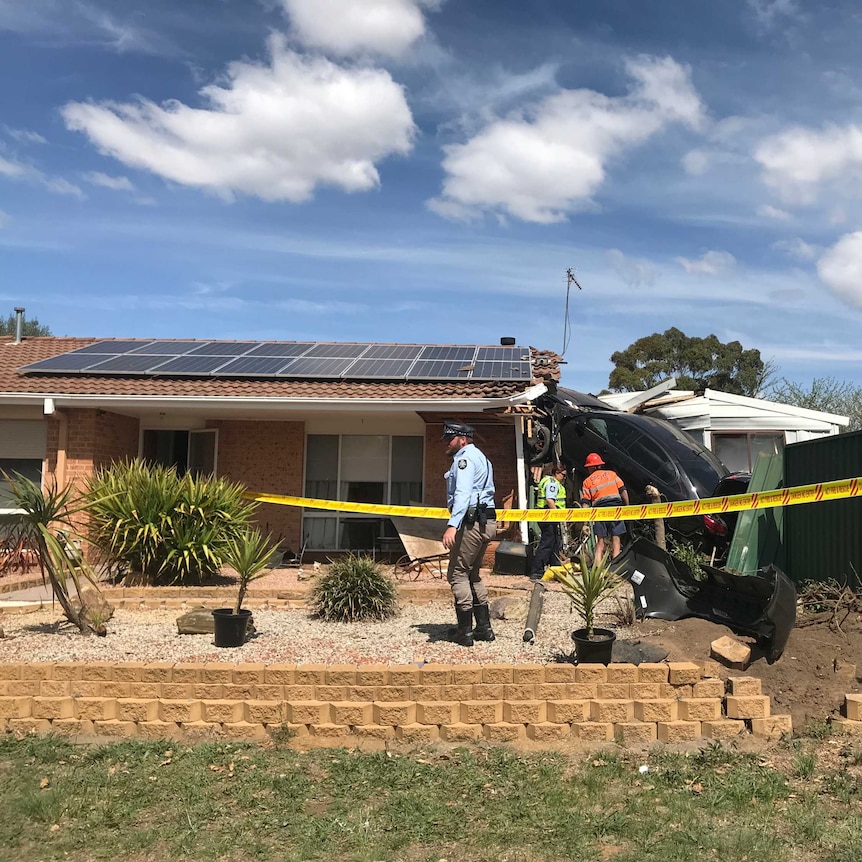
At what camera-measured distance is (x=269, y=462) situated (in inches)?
486

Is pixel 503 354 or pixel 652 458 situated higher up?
pixel 503 354

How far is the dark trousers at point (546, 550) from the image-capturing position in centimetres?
923

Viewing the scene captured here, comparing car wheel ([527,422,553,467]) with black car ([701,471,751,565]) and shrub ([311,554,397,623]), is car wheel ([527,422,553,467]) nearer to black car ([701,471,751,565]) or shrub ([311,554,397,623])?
black car ([701,471,751,565])

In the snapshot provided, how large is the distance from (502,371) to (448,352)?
6.54 ft

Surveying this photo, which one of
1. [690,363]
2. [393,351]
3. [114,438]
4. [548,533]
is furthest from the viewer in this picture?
[690,363]

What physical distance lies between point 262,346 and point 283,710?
10285 millimetres

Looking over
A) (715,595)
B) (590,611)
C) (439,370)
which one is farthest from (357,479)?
(590,611)

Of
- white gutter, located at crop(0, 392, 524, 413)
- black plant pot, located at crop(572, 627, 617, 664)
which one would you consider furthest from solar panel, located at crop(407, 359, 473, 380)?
black plant pot, located at crop(572, 627, 617, 664)

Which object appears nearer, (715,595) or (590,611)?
(590,611)

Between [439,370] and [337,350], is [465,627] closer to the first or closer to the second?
[439,370]

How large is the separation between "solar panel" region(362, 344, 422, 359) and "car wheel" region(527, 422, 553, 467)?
2841mm

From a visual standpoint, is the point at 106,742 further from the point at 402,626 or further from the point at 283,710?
the point at 402,626

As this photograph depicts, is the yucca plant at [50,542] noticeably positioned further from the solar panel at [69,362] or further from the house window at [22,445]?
the solar panel at [69,362]

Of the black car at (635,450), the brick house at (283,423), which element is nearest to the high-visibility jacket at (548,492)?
the brick house at (283,423)
